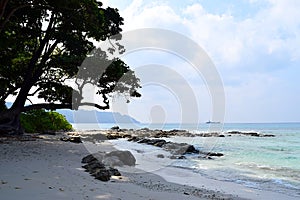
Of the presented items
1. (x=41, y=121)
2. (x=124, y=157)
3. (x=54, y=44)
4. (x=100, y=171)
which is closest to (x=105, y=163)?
(x=124, y=157)

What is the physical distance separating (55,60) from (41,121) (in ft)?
78.6

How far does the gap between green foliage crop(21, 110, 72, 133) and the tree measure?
11.7 meters

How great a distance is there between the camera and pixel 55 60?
61.0 feet

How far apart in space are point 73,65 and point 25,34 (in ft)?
13.6

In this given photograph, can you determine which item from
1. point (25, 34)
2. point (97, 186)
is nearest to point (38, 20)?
point (25, 34)

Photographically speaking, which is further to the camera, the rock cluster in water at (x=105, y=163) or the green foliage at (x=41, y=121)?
the green foliage at (x=41, y=121)

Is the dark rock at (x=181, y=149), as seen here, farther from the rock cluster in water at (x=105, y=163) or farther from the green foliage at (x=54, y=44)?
the rock cluster in water at (x=105, y=163)

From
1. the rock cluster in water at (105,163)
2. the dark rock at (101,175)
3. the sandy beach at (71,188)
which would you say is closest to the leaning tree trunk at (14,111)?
the rock cluster in water at (105,163)

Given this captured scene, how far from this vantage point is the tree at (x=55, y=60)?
17.6 metres

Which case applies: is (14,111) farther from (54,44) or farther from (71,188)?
(71,188)

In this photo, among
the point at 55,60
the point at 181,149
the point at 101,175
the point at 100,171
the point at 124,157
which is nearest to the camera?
the point at 101,175

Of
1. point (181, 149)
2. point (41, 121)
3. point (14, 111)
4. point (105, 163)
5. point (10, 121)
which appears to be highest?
point (14, 111)

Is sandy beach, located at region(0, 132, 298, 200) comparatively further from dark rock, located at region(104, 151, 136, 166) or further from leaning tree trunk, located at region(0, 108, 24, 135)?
leaning tree trunk, located at region(0, 108, 24, 135)

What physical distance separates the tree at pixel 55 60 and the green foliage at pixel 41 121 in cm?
1174
